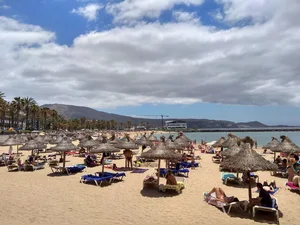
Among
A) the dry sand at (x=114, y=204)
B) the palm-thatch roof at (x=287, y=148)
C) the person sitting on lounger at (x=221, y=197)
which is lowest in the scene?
the dry sand at (x=114, y=204)

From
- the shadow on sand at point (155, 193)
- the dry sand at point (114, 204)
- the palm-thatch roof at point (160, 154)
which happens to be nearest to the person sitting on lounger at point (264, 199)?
the dry sand at point (114, 204)

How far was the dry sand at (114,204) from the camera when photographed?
7473mm

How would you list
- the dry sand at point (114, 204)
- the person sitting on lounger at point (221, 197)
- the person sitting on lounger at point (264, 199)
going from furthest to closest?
the person sitting on lounger at point (221, 197)
the person sitting on lounger at point (264, 199)
the dry sand at point (114, 204)

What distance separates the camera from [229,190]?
439 inches

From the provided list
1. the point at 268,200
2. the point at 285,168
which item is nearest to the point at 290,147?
the point at 285,168

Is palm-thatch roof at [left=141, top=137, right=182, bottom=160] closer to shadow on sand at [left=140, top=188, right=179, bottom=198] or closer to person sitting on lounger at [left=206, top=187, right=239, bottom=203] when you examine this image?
shadow on sand at [left=140, top=188, right=179, bottom=198]

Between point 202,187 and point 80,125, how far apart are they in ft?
383

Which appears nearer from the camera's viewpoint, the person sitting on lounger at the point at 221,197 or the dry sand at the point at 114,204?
the dry sand at the point at 114,204

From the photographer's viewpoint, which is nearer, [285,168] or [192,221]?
[192,221]

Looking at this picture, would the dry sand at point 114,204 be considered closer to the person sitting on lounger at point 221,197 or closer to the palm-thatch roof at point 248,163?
the person sitting on lounger at point 221,197

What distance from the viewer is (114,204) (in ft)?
29.4

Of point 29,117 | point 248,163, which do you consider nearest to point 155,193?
point 248,163

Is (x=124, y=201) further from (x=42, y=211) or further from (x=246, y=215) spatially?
(x=246, y=215)

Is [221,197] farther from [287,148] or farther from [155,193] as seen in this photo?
[287,148]
